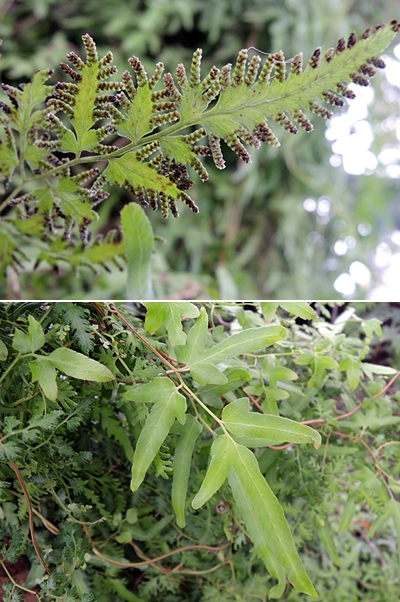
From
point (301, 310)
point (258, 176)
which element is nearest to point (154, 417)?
point (301, 310)

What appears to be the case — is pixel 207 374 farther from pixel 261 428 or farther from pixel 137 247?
pixel 137 247

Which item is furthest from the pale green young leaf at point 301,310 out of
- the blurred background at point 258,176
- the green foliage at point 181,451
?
the blurred background at point 258,176

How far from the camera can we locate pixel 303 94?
0.22 meters

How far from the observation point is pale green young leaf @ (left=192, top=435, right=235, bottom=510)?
0.75ft

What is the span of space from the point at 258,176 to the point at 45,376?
1119 mm

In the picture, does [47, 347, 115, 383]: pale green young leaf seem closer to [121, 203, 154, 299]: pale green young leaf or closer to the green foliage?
the green foliage

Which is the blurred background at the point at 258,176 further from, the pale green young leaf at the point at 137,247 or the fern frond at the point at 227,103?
the fern frond at the point at 227,103

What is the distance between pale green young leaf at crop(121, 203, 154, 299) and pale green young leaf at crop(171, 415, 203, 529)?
0.13 m

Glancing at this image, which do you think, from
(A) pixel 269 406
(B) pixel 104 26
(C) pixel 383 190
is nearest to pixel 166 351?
(A) pixel 269 406

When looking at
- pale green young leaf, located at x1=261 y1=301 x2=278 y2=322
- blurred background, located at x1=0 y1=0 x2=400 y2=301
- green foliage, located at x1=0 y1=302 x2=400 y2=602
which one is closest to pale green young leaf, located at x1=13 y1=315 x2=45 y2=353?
green foliage, located at x1=0 y1=302 x2=400 y2=602

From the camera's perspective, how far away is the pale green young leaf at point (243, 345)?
256 mm

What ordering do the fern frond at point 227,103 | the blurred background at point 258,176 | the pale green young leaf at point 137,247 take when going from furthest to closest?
the blurred background at point 258,176 < the pale green young leaf at point 137,247 < the fern frond at point 227,103

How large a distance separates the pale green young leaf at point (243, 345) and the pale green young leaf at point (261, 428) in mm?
23

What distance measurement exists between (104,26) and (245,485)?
1.16m
